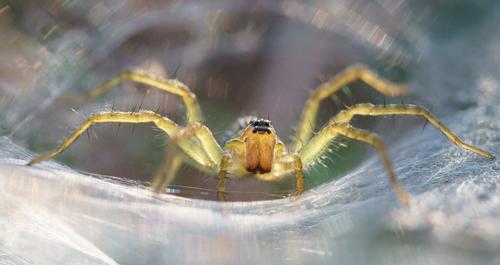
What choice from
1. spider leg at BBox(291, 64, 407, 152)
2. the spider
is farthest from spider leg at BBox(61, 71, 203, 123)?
spider leg at BBox(291, 64, 407, 152)

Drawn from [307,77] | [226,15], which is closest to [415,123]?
[307,77]

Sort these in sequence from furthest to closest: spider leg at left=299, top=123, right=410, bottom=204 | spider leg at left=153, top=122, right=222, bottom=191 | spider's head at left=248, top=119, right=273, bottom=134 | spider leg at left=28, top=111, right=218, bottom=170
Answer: spider's head at left=248, top=119, right=273, bottom=134
spider leg at left=28, top=111, right=218, bottom=170
spider leg at left=153, top=122, right=222, bottom=191
spider leg at left=299, top=123, right=410, bottom=204

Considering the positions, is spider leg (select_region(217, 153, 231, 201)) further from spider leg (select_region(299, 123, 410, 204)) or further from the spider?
spider leg (select_region(299, 123, 410, 204))

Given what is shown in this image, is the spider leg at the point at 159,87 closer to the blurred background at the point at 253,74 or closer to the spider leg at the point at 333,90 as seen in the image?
the blurred background at the point at 253,74

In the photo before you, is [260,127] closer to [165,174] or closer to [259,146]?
[259,146]

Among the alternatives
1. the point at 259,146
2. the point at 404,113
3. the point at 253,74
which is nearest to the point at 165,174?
the point at 259,146

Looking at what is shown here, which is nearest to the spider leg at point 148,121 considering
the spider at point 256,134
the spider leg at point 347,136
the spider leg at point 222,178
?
the spider at point 256,134
